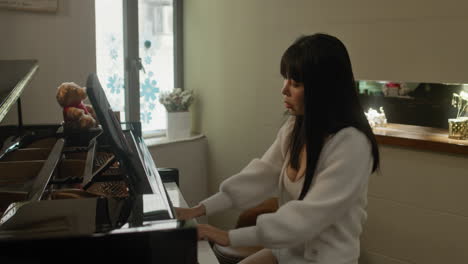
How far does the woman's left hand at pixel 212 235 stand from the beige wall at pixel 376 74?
54.3 inches

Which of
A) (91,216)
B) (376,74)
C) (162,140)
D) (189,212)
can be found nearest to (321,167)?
(189,212)

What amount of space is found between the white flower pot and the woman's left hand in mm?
2258

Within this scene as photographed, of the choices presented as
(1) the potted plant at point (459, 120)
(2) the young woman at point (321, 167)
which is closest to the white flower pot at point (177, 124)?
(1) the potted plant at point (459, 120)

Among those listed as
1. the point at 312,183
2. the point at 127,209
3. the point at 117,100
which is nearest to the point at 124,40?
the point at 117,100

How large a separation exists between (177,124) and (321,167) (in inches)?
84.6

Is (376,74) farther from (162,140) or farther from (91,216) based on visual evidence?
(91,216)

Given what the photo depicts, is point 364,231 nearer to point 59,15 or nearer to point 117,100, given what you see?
point 117,100

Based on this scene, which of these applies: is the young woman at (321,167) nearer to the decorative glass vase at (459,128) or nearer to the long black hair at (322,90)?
the long black hair at (322,90)

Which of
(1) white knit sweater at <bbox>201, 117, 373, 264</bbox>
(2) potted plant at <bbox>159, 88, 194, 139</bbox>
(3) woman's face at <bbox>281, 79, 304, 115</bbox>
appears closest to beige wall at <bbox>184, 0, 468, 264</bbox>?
(2) potted plant at <bbox>159, 88, 194, 139</bbox>

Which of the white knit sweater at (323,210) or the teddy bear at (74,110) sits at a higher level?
the teddy bear at (74,110)

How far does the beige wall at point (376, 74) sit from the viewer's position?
2334 mm

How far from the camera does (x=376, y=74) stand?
261cm

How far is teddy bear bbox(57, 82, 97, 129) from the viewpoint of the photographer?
2139mm

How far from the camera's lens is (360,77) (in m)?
2.68
